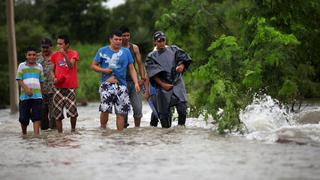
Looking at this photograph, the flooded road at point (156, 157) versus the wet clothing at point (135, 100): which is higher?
the wet clothing at point (135, 100)

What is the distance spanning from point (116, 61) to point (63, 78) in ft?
3.46

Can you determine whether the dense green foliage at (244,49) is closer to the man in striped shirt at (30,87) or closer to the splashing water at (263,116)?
the splashing water at (263,116)

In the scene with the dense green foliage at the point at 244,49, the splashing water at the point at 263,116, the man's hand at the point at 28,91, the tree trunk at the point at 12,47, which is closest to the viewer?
the splashing water at the point at 263,116

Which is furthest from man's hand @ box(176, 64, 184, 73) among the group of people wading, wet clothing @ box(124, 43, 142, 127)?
wet clothing @ box(124, 43, 142, 127)

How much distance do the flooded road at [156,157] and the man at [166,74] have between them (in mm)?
551

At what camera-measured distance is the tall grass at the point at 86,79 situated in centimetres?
2867

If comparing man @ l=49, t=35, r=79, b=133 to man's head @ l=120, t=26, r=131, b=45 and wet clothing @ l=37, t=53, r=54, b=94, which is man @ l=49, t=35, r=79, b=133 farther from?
man's head @ l=120, t=26, r=131, b=45

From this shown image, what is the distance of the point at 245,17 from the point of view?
561 inches

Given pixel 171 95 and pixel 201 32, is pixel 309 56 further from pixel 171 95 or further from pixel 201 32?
pixel 171 95

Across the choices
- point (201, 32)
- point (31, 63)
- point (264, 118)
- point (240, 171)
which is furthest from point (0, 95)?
point (240, 171)

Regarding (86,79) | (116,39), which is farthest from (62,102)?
(86,79)

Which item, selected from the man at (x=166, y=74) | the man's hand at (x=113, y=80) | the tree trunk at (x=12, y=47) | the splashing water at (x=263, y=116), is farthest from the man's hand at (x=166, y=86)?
the tree trunk at (x=12, y=47)

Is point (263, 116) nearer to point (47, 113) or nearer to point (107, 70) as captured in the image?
point (107, 70)

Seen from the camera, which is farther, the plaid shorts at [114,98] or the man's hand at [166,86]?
the man's hand at [166,86]
